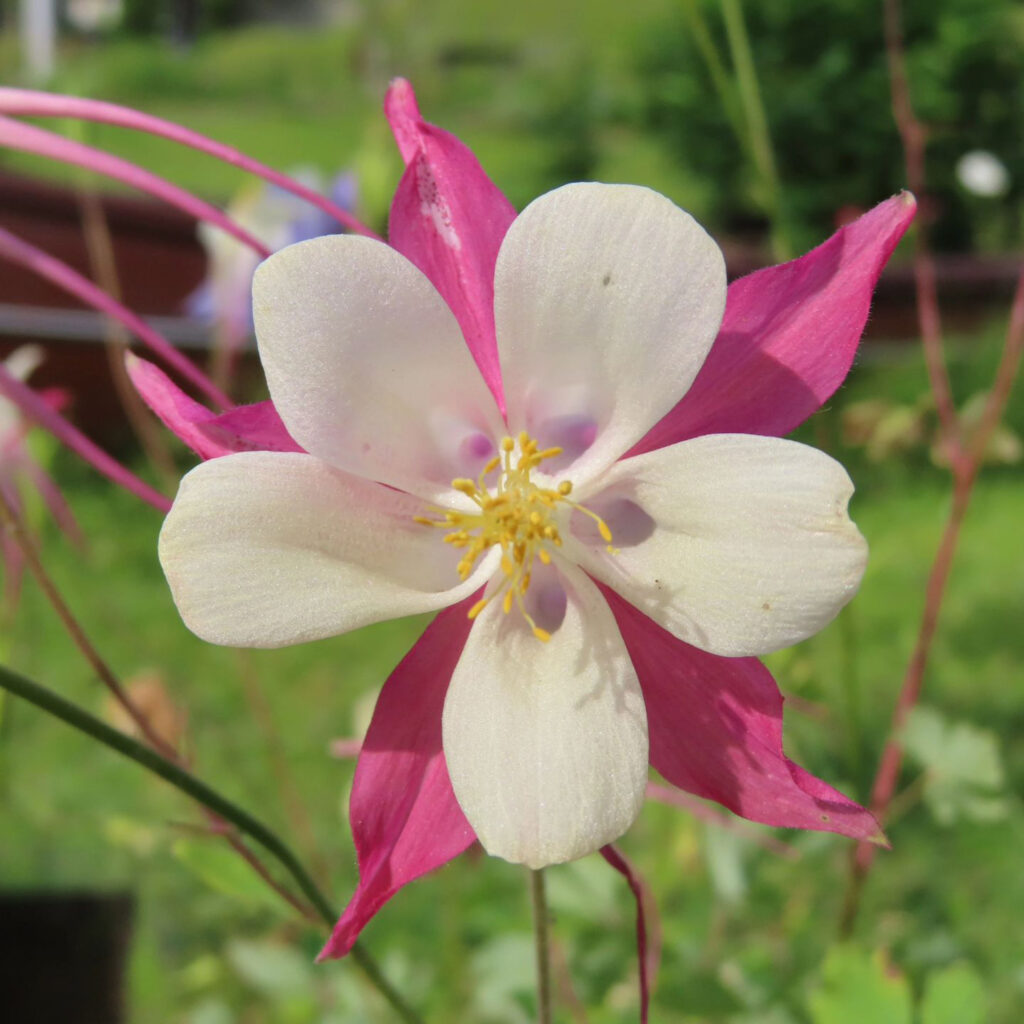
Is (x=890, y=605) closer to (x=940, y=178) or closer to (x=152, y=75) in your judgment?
(x=940, y=178)

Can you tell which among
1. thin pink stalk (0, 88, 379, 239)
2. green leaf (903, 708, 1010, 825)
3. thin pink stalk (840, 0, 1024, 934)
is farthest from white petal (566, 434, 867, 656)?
green leaf (903, 708, 1010, 825)

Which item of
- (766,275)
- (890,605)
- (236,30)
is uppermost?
(766,275)

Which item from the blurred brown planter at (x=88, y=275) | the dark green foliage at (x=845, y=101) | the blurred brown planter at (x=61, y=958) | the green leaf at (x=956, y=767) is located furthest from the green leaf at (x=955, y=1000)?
the blurred brown planter at (x=88, y=275)

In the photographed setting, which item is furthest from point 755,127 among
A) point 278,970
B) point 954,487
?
point 278,970

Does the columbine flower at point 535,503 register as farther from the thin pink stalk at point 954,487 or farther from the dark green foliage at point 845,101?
the dark green foliage at point 845,101

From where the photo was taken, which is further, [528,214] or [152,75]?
[152,75]

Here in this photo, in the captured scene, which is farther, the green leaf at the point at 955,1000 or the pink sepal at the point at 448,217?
the green leaf at the point at 955,1000

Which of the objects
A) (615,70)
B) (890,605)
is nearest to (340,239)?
(890,605)
